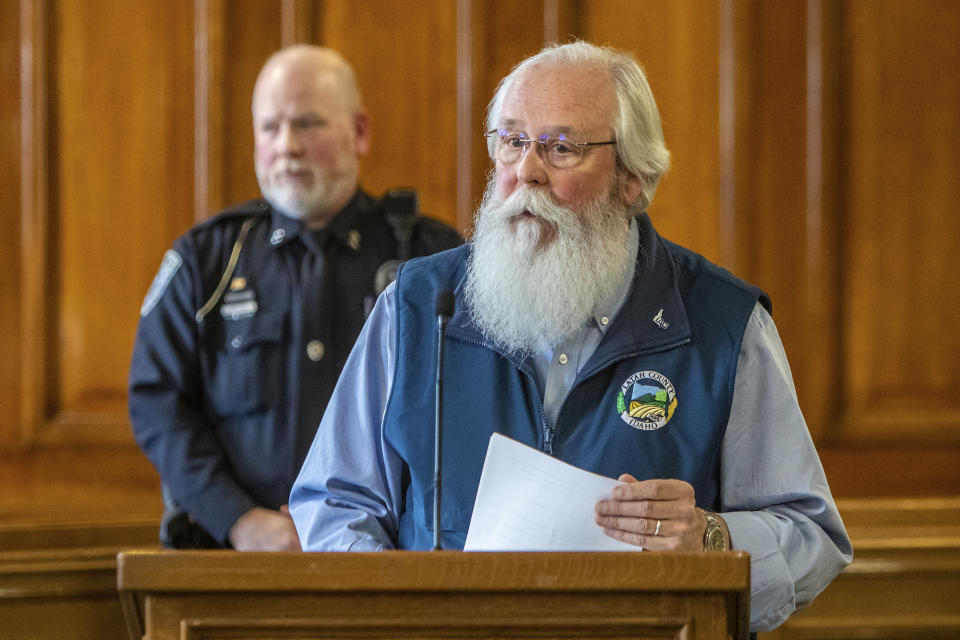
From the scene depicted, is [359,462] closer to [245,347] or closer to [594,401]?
[594,401]

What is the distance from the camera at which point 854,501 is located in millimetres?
Answer: 3502

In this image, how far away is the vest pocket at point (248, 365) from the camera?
8.93 ft

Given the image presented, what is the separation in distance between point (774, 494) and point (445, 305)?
0.67 metres

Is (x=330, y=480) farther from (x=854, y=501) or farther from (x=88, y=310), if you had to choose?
(x=854, y=501)

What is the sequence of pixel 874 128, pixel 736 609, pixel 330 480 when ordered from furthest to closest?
pixel 874 128 → pixel 330 480 → pixel 736 609

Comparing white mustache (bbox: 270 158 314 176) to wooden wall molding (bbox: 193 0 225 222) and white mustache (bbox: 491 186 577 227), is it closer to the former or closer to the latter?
wooden wall molding (bbox: 193 0 225 222)

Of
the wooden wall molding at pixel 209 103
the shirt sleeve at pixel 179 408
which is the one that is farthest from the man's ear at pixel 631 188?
the wooden wall molding at pixel 209 103

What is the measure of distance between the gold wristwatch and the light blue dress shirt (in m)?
0.03

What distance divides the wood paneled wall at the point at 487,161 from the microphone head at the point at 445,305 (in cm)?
189

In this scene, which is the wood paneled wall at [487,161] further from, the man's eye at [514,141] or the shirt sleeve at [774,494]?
the shirt sleeve at [774,494]

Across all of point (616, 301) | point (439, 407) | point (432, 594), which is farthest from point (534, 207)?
point (432, 594)

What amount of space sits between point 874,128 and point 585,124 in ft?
6.73

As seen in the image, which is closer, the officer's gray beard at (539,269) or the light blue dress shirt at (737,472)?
the light blue dress shirt at (737,472)

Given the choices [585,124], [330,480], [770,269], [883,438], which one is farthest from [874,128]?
[330,480]
